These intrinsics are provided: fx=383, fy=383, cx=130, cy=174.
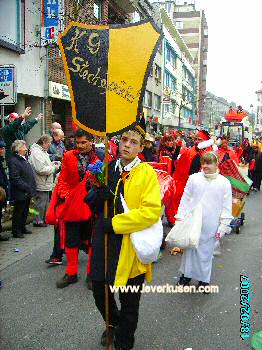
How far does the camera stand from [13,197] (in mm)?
6898

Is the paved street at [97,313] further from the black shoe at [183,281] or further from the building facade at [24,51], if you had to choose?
the building facade at [24,51]

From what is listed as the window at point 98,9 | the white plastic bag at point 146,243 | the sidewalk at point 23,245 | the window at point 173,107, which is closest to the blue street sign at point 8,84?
the sidewalk at point 23,245

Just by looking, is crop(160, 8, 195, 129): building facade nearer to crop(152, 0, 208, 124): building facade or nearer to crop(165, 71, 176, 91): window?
crop(165, 71, 176, 91): window

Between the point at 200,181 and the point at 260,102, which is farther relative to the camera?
the point at 260,102

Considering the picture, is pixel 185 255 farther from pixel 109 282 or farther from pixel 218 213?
pixel 109 282

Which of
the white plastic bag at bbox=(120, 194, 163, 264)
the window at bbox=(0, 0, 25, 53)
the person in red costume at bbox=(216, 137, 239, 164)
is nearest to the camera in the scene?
the white plastic bag at bbox=(120, 194, 163, 264)

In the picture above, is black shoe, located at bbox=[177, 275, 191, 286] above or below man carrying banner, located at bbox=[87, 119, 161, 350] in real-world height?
below

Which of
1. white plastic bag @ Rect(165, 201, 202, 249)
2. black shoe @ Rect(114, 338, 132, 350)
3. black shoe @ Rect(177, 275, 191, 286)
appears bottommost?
black shoe @ Rect(177, 275, 191, 286)

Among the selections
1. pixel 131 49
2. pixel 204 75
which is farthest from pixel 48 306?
pixel 204 75

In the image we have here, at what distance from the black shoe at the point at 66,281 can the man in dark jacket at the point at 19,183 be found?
2462 mm

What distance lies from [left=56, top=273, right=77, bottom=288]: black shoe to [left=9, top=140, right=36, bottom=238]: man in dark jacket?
8.08ft

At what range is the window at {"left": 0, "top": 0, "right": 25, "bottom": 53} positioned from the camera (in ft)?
38.2

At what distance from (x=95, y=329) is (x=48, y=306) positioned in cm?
77

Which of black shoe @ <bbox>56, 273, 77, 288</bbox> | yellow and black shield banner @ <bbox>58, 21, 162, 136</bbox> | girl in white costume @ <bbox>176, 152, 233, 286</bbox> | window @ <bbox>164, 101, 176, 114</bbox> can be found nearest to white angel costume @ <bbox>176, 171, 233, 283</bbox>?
girl in white costume @ <bbox>176, 152, 233, 286</bbox>
